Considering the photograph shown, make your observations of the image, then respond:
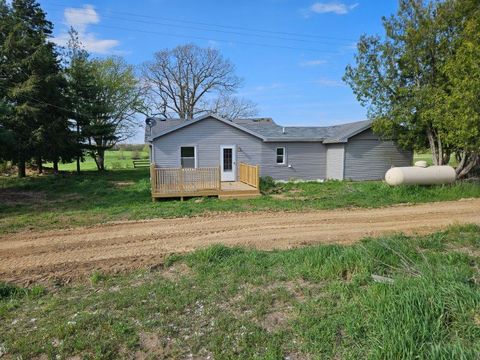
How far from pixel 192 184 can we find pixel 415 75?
1164cm

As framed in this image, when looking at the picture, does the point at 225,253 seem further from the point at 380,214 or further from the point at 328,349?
the point at 380,214

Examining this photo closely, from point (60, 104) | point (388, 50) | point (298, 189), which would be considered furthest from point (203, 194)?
point (60, 104)

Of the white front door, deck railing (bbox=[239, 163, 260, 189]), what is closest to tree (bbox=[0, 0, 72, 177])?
the white front door

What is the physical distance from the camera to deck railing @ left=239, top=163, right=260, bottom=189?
540 inches

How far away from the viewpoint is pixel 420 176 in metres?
12.7

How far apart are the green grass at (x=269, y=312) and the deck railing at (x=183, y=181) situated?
778 centimetres

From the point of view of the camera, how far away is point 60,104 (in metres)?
22.3

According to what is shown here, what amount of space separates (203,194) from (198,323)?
973cm

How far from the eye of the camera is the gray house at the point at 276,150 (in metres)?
16.4

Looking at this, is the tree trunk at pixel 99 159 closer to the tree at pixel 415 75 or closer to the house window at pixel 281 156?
the house window at pixel 281 156

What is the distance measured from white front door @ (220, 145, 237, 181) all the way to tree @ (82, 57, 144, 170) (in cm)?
1415

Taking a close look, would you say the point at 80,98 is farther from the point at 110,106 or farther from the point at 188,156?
the point at 188,156

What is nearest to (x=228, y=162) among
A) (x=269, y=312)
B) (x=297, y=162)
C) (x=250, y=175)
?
(x=250, y=175)

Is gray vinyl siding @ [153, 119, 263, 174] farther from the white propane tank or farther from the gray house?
the white propane tank
